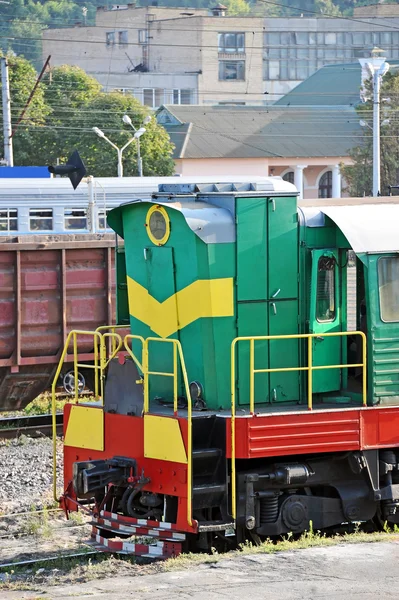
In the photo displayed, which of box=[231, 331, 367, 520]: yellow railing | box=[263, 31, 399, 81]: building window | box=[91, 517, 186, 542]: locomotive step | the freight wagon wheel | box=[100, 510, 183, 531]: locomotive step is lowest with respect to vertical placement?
box=[91, 517, 186, 542]: locomotive step

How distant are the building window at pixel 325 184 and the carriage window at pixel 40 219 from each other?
4072 centimetres

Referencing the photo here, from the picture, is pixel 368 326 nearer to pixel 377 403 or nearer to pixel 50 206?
pixel 377 403

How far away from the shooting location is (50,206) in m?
27.7

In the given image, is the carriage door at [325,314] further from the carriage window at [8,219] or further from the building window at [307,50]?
the building window at [307,50]

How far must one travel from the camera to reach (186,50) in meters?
98.4

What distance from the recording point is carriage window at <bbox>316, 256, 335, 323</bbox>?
966 centimetres

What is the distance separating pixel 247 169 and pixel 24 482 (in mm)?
51907

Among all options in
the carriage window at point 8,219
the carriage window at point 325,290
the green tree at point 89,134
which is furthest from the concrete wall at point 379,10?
the carriage window at point 325,290

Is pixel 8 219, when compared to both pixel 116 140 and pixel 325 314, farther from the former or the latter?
pixel 116 140

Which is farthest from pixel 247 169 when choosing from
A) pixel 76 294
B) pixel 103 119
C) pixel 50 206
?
pixel 76 294

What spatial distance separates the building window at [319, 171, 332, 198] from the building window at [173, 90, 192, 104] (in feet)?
110

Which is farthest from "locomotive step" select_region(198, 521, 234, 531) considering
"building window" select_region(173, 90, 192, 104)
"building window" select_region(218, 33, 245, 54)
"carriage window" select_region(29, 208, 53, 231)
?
"building window" select_region(218, 33, 245, 54)

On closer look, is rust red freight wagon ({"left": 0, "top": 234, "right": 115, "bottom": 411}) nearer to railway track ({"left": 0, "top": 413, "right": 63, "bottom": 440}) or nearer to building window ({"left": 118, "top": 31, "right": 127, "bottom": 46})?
railway track ({"left": 0, "top": 413, "right": 63, "bottom": 440})

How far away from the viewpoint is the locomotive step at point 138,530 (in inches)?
354
